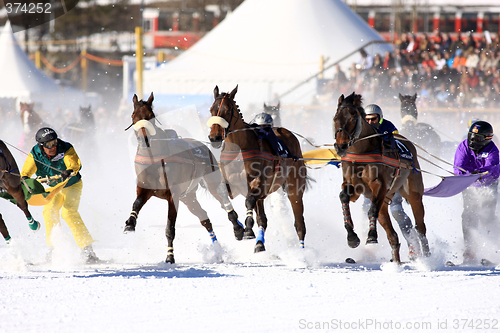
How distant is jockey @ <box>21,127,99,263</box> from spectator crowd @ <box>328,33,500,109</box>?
9190mm

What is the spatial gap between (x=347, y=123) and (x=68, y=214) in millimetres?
3649

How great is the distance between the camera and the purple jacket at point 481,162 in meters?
7.35


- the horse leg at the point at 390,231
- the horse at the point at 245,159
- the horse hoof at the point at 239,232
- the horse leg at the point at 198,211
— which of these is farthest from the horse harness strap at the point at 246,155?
the horse leg at the point at 390,231

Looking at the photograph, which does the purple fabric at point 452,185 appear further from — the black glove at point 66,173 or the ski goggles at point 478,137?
the black glove at point 66,173

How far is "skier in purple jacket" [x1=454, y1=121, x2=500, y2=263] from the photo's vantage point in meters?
7.36

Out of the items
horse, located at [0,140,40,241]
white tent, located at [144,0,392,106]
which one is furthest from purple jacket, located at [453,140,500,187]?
white tent, located at [144,0,392,106]

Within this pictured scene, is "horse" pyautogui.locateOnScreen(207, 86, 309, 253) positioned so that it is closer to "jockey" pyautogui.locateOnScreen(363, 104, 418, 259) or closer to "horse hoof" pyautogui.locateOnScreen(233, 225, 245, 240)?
"horse hoof" pyautogui.locateOnScreen(233, 225, 245, 240)

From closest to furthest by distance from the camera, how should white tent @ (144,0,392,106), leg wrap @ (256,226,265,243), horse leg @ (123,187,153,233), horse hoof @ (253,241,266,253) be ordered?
horse leg @ (123,187,153,233) → horse hoof @ (253,241,266,253) → leg wrap @ (256,226,265,243) → white tent @ (144,0,392,106)

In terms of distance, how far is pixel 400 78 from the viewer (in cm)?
1505

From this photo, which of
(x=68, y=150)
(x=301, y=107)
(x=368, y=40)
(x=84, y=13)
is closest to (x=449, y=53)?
(x=368, y=40)

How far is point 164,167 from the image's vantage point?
6.84 meters

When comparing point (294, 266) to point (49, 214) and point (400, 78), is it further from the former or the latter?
point (400, 78)

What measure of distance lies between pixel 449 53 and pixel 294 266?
10.7 meters

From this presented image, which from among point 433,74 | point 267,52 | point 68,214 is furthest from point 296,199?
point 267,52
